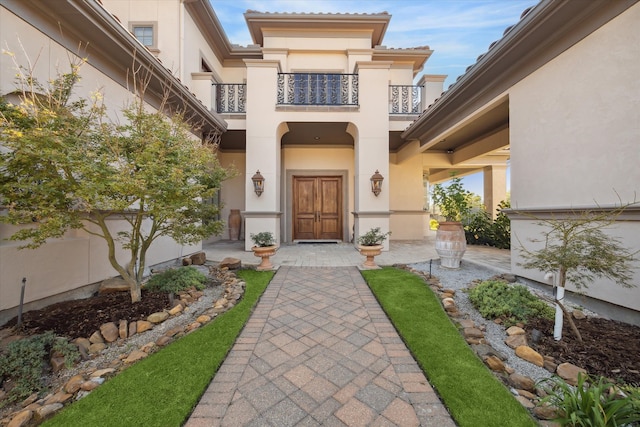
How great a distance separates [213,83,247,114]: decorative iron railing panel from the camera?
786cm

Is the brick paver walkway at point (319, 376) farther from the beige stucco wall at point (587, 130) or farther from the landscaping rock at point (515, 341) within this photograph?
the beige stucco wall at point (587, 130)

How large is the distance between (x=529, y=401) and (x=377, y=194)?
5.55 meters

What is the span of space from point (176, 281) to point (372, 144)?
19.1 feet

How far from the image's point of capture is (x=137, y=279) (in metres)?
3.30

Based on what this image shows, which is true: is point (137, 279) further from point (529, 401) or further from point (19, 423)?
point (529, 401)

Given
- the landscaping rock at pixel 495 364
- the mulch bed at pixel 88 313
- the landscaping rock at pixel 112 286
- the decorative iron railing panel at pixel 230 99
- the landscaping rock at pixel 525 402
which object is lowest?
the landscaping rock at pixel 525 402

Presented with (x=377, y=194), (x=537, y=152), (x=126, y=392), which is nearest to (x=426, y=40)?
(x=377, y=194)

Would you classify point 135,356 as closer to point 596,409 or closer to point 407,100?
point 596,409

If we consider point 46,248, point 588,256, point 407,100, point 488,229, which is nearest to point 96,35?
point 46,248

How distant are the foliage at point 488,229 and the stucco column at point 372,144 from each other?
252 cm

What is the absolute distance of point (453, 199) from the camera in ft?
16.5

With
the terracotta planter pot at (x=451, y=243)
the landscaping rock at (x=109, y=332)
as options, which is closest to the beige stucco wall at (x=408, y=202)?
the terracotta planter pot at (x=451, y=243)

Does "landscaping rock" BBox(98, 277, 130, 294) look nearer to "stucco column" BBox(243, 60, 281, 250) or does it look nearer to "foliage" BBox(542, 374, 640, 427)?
"stucco column" BBox(243, 60, 281, 250)

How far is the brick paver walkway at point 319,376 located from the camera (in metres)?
1.61
